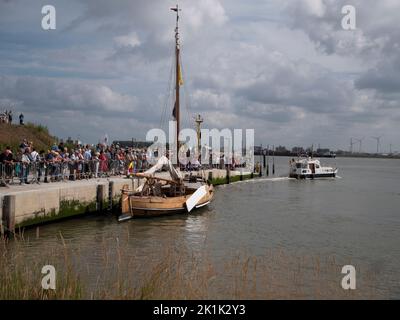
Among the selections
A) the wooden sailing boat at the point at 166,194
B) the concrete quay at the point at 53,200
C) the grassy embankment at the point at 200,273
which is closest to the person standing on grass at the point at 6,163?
the concrete quay at the point at 53,200

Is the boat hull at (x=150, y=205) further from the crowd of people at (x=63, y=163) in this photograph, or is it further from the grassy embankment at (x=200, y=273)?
the grassy embankment at (x=200, y=273)

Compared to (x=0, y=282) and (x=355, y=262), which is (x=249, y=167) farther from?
(x=0, y=282)

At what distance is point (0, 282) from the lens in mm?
8930

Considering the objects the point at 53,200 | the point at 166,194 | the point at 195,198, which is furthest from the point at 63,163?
the point at 195,198

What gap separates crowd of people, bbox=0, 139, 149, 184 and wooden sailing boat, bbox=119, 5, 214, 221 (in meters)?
3.09

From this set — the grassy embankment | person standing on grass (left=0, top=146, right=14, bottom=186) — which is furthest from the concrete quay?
the grassy embankment

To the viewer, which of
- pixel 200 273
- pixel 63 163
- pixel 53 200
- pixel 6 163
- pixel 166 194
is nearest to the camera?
pixel 200 273

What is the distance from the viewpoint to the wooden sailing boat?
25.6 m

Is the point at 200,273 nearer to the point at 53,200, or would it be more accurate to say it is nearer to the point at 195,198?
the point at 53,200

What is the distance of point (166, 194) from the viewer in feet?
97.4

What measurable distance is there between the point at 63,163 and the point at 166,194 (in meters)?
6.57

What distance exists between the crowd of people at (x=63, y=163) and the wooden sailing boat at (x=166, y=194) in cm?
309
